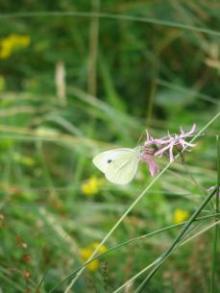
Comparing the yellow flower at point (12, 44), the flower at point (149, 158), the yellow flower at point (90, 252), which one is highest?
the yellow flower at point (12, 44)

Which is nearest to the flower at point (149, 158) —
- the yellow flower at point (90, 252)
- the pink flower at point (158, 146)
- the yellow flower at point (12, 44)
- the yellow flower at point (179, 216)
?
the pink flower at point (158, 146)

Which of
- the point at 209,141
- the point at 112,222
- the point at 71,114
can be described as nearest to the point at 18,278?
the point at 112,222

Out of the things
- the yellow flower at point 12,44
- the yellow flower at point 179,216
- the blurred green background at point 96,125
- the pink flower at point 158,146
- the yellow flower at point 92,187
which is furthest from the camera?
the yellow flower at point 12,44

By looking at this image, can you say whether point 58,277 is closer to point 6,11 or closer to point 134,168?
point 134,168

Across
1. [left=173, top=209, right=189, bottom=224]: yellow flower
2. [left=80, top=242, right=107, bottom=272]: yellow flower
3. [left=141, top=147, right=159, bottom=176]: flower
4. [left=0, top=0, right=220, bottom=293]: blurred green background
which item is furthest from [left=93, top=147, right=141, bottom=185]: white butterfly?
[left=173, top=209, right=189, bottom=224]: yellow flower

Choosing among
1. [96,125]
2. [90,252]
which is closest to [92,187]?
[90,252]

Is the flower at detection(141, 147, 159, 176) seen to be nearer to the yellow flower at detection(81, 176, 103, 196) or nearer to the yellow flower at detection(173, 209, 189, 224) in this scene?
the yellow flower at detection(173, 209, 189, 224)

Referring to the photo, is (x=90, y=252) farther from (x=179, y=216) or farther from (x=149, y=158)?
(x=149, y=158)

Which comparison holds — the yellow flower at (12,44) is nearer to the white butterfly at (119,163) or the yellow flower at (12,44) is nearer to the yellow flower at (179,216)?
the yellow flower at (179,216)
